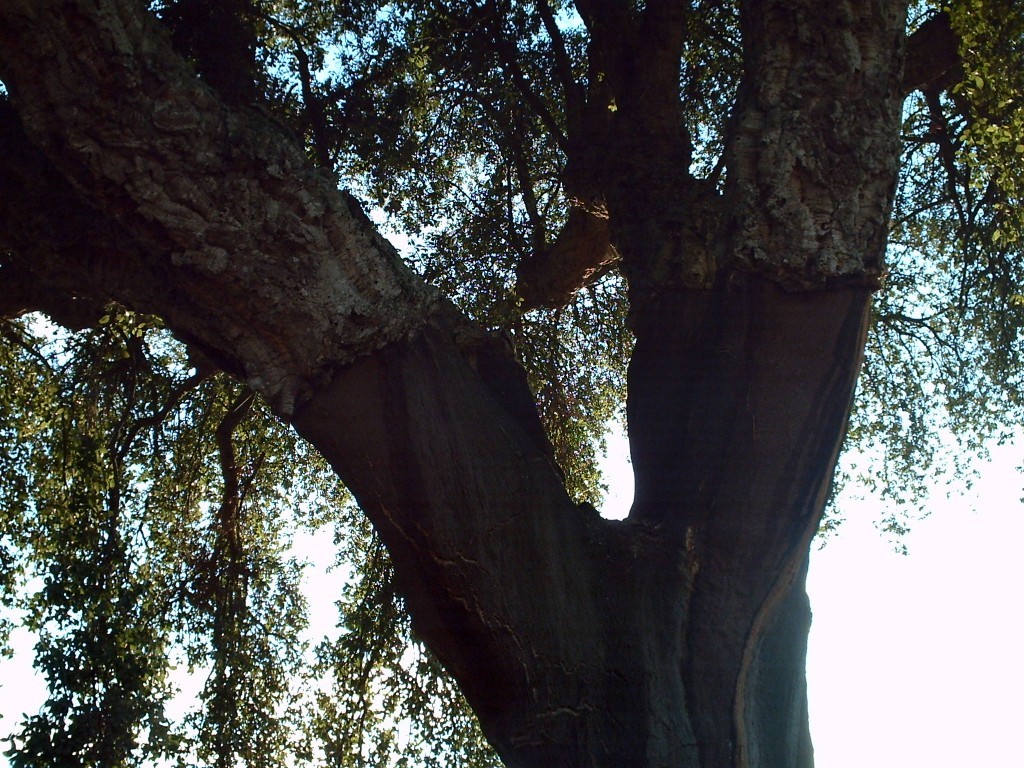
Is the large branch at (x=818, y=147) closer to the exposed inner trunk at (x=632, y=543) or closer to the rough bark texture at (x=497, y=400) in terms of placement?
the rough bark texture at (x=497, y=400)

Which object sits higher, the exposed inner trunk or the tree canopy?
the tree canopy

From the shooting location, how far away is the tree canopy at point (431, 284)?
5.70 meters

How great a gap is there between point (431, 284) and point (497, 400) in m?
1.05

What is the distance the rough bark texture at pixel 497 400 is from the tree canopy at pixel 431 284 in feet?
2.96

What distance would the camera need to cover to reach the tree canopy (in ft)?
18.7

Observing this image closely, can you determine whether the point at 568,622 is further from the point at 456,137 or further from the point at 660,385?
the point at 456,137

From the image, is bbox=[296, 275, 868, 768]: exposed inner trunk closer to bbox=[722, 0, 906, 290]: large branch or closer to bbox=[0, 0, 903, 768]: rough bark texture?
bbox=[0, 0, 903, 768]: rough bark texture

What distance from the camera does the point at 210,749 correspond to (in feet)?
23.2

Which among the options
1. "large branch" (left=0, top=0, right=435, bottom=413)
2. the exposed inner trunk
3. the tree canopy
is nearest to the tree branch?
the tree canopy

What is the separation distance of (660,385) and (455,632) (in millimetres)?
1449

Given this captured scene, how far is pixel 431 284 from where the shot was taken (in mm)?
5484

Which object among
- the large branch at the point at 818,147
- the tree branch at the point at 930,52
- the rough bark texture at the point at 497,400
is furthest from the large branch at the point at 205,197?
the tree branch at the point at 930,52

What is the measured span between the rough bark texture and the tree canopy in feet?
2.96

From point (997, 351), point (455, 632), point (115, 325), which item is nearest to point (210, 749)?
point (115, 325)
